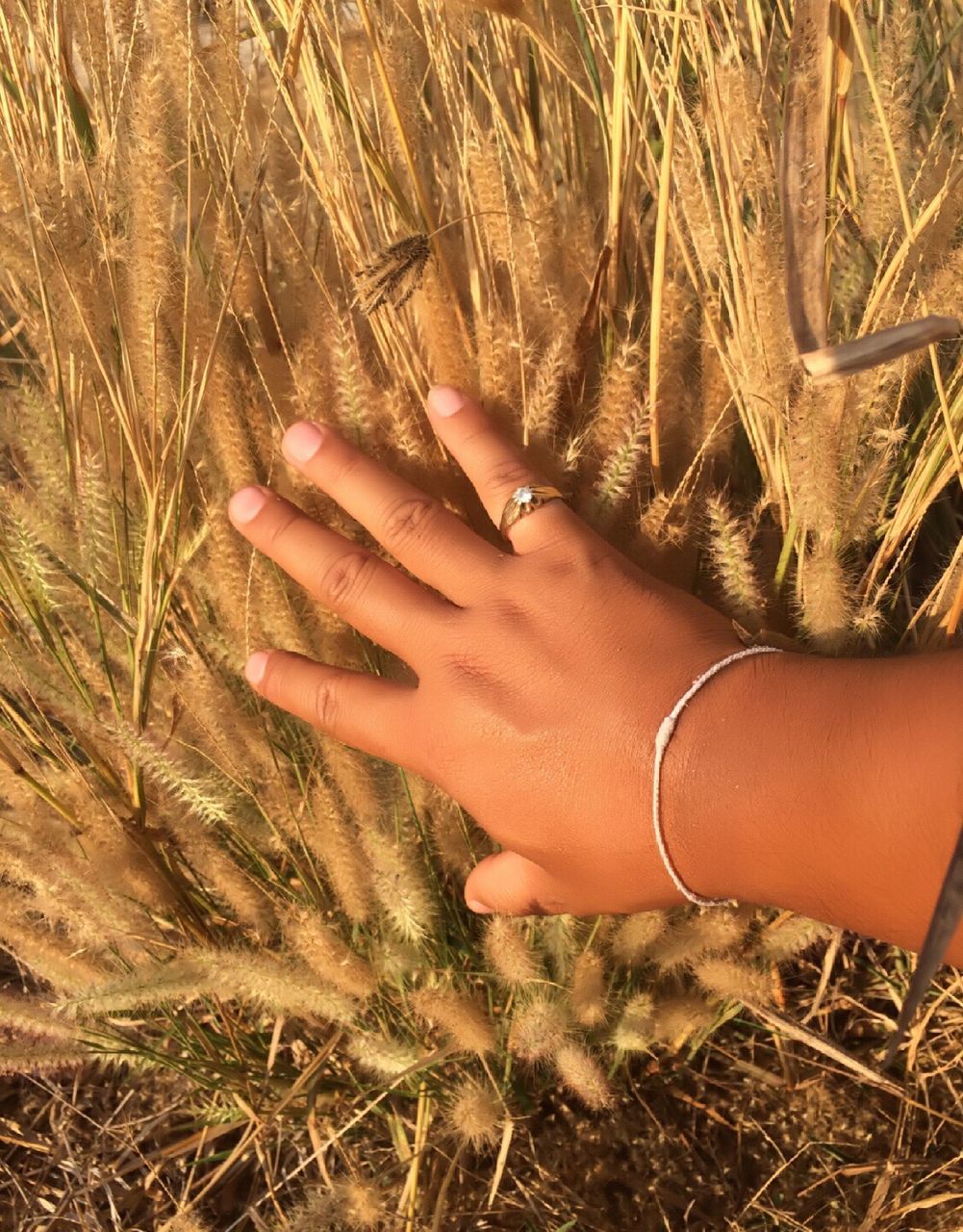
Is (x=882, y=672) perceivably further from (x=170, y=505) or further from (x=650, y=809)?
(x=170, y=505)

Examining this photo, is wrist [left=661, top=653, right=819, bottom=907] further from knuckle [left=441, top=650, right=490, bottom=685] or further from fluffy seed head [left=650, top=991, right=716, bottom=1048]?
fluffy seed head [left=650, top=991, right=716, bottom=1048]

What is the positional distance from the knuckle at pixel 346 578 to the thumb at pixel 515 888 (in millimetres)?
281

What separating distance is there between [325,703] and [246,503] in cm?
20

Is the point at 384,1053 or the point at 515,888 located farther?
the point at 384,1053

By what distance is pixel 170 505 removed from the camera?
0.90m

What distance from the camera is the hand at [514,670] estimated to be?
2.68 ft

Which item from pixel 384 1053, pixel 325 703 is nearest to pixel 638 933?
pixel 384 1053

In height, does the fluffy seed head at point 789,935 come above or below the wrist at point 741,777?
below

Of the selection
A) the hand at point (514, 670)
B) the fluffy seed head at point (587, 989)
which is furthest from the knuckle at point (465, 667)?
the fluffy seed head at point (587, 989)

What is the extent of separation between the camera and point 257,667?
3.18 ft

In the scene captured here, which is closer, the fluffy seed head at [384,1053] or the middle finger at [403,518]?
the middle finger at [403,518]

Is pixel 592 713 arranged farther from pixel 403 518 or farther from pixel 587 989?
pixel 587 989

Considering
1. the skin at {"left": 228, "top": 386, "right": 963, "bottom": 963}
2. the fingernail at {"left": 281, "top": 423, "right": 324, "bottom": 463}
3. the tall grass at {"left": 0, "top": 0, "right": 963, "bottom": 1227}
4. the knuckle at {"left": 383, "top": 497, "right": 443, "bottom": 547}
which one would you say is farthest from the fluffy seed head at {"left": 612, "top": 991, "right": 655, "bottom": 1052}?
the fingernail at {"left": 281, "top": 423, "right": 324, "bottom": 463}

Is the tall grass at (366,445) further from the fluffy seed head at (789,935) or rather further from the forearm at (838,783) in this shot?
the forearm at (838,783)
